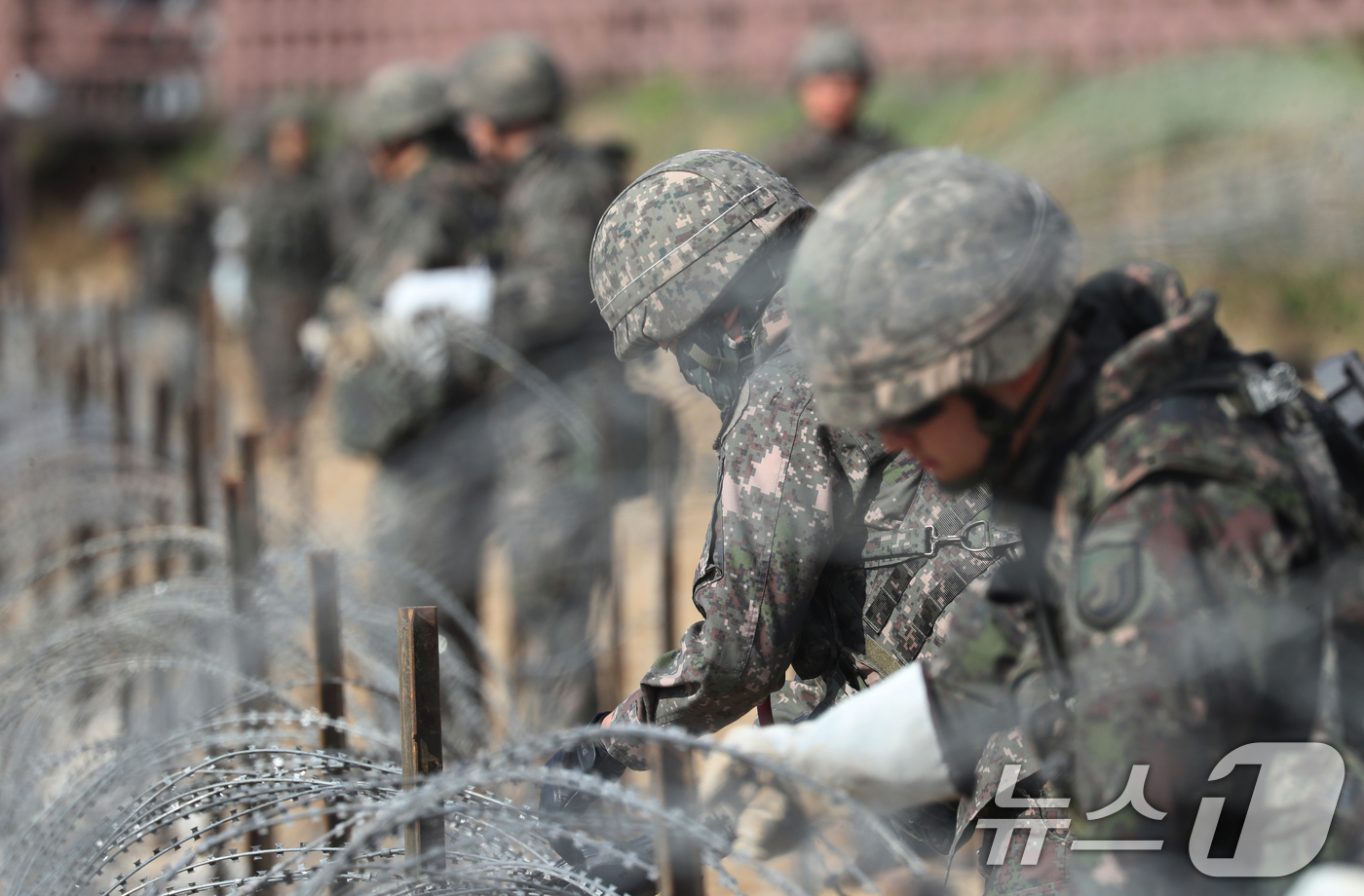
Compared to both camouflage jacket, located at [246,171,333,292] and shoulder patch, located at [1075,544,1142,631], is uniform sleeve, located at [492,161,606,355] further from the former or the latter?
camouflage jacket, located at [246,171,333,292]

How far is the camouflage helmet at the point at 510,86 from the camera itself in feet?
16.6

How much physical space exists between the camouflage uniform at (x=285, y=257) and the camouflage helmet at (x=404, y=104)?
3326 millimetres

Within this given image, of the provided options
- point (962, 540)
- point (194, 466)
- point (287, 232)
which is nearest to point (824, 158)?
point (287, 232)

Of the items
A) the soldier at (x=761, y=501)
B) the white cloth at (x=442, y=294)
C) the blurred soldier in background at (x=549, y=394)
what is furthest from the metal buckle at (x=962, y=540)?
the white cloth at (x=442, y=294)

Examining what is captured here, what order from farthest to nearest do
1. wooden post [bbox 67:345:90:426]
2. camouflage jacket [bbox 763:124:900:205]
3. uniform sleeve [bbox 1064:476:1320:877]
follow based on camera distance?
camouflage jacket [bbox 763:124:900:205]
wooden post [bbox 67:345:90:426]
uniform sleeve [bbox 1064:476:1320:877]

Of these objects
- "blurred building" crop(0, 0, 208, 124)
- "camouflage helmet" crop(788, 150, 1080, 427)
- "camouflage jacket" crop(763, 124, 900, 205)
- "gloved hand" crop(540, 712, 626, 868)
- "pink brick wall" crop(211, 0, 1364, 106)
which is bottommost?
"gloved hand" crop(540, 712, 626, 868)

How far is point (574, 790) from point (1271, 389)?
125cm

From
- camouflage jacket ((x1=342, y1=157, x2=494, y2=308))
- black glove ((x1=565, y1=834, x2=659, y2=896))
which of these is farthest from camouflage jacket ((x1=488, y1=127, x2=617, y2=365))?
black glove ((x1=565, y1=834, x2=659, y2=896))

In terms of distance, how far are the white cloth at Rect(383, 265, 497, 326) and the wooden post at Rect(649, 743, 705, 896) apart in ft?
11.4

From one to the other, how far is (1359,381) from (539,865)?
54.5 inches

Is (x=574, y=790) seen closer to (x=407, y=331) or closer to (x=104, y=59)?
(x=407, y=331)

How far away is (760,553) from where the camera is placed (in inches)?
80.4

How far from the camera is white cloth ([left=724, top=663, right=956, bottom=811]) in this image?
5.29 ft

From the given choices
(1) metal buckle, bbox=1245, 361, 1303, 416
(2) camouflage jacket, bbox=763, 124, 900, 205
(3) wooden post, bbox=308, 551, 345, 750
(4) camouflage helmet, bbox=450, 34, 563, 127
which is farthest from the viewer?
(2) camouflage jacket, bbox=763, 124, 900, 205
